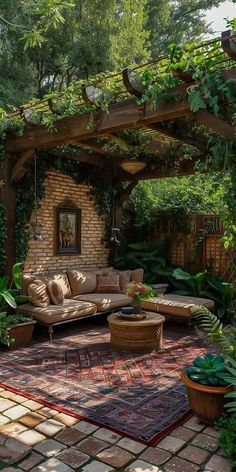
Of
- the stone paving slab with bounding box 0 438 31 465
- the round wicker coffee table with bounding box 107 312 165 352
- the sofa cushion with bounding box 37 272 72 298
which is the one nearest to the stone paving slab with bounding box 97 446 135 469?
the stone paving slab with bounding box 0 438 31 465

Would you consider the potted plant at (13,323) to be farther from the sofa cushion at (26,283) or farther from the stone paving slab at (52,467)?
the stone paving slab at (52,467)

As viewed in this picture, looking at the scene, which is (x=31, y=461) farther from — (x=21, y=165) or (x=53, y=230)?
(x=53, y=230)

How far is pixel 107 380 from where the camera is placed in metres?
3.75

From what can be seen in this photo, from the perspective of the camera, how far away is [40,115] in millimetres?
4754

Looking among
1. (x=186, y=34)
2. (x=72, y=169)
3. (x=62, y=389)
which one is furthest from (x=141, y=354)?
(x=186, y=34)

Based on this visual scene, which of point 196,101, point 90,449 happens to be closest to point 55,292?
point 90,449

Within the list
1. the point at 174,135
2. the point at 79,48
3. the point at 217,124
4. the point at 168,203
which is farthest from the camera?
the point at 79,48

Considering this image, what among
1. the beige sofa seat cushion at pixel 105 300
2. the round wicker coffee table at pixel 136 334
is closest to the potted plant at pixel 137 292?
the round wicker coffee table at pixel 136 334

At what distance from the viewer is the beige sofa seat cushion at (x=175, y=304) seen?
571cm

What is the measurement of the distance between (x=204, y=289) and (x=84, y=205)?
2939 millimetres

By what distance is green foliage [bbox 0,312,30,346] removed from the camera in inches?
182

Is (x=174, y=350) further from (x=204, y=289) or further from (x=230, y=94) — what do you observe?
(x=230, y=94)

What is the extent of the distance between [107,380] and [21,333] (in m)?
1.70

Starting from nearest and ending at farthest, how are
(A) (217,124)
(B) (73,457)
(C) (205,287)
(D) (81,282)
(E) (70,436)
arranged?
(B) (73,457), (E) (70,436), (A) (217,124), (D) (81,282), (C) (205,287)
